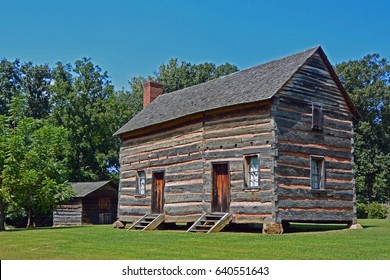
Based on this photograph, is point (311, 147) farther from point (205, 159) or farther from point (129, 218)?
point (129, 218)

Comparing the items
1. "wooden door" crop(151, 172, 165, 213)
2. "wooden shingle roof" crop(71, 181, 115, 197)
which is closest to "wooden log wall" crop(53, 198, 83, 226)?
"wooden shingle roof" crop(71, 181, 115, 197)

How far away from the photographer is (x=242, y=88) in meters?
24.4

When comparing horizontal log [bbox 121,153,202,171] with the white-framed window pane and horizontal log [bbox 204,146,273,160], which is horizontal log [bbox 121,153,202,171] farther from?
the white-framed window pane

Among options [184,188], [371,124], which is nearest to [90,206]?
[184,188]

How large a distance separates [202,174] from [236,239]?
6.73 metres

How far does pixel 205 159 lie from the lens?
24.0m

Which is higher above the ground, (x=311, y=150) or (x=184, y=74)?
(x=184, y=74)

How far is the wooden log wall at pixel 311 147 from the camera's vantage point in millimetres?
21781

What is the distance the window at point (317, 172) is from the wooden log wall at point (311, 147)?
0.28m

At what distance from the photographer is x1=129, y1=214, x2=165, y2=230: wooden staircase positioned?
2547 cm

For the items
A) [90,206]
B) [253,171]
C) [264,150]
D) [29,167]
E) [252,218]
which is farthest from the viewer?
[90,206]

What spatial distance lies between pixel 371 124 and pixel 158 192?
37.2 metres

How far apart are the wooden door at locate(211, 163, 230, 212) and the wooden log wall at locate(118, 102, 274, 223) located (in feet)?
0.79

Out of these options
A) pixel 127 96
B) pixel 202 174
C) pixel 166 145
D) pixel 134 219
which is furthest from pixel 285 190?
pixel 127 96
